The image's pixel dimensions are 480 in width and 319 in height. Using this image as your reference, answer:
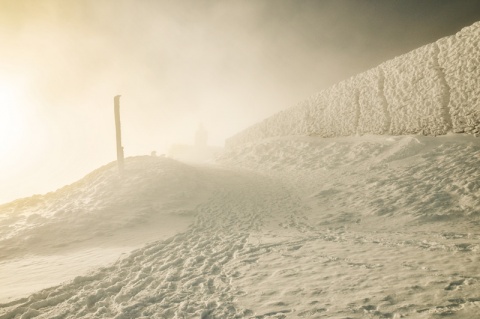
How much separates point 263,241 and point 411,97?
43.8 feet

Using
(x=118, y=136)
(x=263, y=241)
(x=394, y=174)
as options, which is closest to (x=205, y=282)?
(x=263, y=241)

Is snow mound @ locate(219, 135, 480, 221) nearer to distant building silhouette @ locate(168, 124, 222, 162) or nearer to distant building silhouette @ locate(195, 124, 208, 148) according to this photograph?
distant building silhouette @ locate(168, 124, 222, 162)

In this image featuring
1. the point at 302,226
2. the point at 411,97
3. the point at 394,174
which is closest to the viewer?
the point at 302,226

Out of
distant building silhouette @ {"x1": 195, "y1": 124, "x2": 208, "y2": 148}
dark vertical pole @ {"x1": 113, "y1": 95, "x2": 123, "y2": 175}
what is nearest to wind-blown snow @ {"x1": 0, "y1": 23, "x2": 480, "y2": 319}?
dark vertical pole @ {"x1": 113, "y1": 95, "x2": 123, "y2": 175}

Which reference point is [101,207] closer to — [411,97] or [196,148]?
[411,97]

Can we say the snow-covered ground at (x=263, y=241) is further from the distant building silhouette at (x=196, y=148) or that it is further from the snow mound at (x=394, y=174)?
the distant building silhouette at (x=196, y=148)

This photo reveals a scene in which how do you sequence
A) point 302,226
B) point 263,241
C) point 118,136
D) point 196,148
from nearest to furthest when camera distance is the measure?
point 263,241 < point 302,226 < point 118,136 < point 196,148

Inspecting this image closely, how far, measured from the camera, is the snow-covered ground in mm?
4250

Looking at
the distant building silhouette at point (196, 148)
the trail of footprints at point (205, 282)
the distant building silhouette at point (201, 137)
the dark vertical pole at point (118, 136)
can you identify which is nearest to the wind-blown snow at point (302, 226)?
the trail of footprints at point (205, 282)

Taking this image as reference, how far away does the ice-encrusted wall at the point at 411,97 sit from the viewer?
12609 mm

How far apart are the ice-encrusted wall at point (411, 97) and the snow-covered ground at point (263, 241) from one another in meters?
1.14

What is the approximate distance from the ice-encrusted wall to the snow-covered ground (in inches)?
44.9

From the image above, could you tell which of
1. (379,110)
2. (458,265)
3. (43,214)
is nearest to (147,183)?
(43,214)

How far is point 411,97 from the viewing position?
15.2 m
